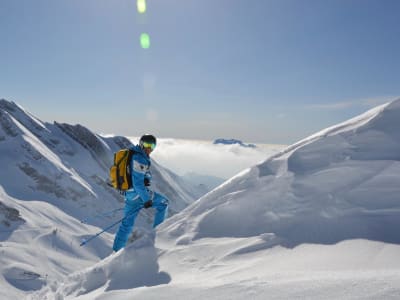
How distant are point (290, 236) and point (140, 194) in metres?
3.86

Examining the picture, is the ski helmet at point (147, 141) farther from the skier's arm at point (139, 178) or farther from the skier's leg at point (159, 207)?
the skier's leg at point (159, 207)

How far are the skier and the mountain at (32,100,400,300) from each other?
3.31ft

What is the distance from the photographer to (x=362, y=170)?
5.09 metres

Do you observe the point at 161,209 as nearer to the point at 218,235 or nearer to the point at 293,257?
the point at 218,235

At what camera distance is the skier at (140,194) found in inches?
291

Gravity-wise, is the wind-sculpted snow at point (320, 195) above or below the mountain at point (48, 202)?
below

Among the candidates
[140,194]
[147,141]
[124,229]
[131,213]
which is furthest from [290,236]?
[124,229]

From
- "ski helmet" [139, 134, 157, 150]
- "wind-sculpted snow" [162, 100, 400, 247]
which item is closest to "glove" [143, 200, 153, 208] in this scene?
"wind-sculpted snow" [162, 100, 400, 247]

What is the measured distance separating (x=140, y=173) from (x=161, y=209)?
108 cm

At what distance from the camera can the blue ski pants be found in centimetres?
769

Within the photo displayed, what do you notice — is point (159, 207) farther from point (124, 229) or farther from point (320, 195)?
point (320, 195)

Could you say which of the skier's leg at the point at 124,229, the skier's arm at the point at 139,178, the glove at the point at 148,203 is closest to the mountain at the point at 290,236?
the glove at the point at 148,203

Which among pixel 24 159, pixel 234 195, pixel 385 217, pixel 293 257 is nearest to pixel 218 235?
pixel 234 195

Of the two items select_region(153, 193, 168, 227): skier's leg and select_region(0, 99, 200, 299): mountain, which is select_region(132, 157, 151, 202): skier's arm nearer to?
select_region(153, 193, 168, 227): skier's leg
